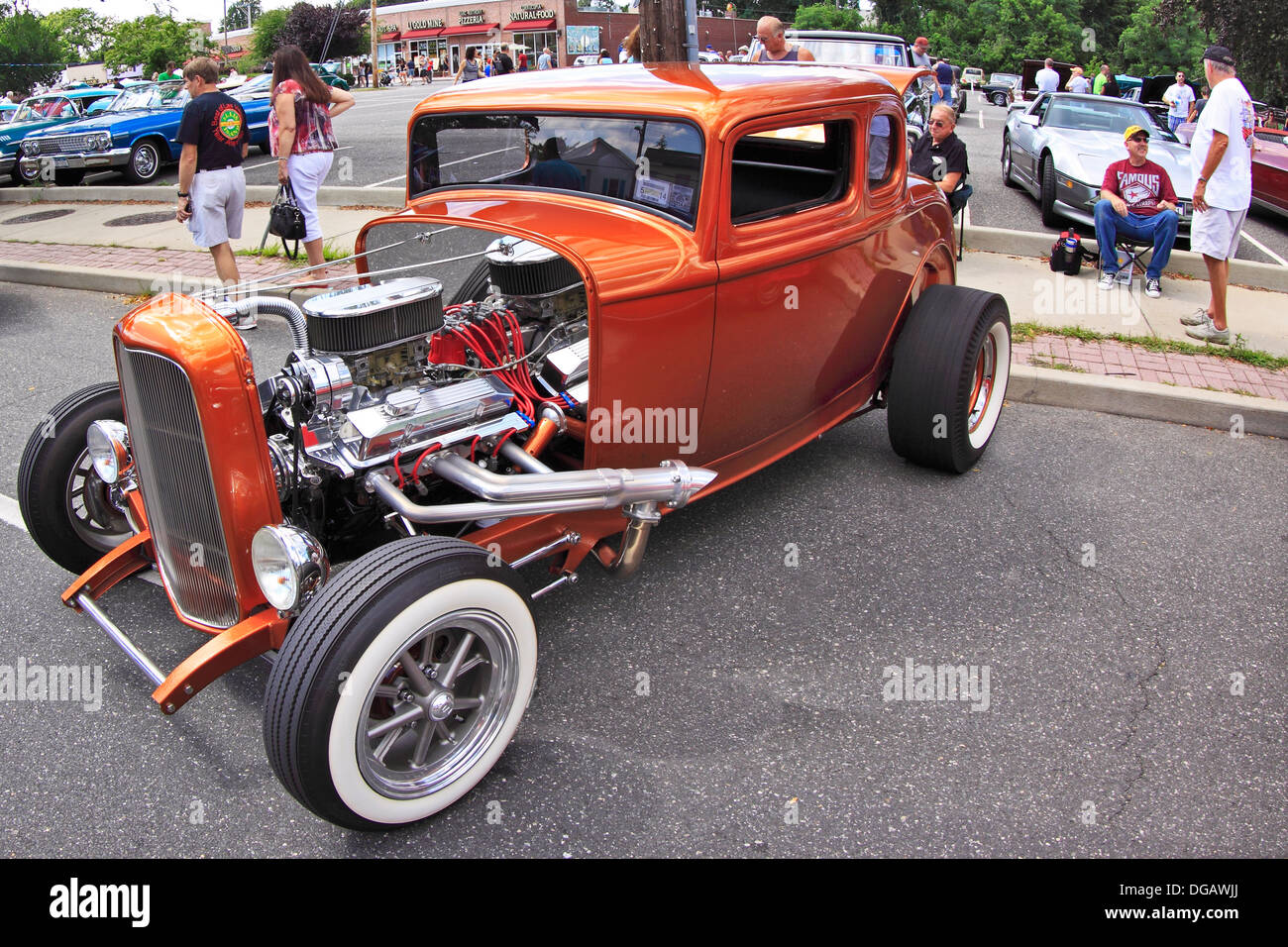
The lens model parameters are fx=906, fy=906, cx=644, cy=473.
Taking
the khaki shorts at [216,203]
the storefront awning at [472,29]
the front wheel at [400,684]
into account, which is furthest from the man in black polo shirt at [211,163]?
the storefront awning at [472,29]

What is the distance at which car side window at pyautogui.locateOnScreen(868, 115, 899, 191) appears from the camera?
154 inches

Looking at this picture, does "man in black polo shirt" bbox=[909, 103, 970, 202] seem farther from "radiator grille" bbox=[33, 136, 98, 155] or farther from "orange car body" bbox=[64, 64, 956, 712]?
"radiator grille" bbox=[33, 136, 98, 155]

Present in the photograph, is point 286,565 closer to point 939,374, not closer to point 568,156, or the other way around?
point 568,156

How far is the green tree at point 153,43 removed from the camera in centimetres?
3259

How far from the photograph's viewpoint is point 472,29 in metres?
59.1

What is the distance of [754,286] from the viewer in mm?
3293

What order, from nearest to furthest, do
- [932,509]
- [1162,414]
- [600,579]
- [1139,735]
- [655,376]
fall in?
1. [1139,735]
2. [655,376]
3. [600,579]
4. [932,509]
5. [1162,414]

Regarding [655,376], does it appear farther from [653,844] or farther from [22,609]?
[22,609]

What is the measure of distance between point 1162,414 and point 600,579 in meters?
3.60

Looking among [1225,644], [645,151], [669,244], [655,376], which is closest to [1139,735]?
[1225,644]

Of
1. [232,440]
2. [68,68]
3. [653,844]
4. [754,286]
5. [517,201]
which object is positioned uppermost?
[68,68]

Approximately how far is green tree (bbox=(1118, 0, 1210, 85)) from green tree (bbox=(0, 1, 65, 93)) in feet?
144

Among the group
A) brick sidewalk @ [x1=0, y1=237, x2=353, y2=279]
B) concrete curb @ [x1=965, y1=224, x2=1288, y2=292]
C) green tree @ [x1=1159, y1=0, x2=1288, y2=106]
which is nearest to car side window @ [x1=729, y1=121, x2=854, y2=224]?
brick sidewalk @ [x1=0, y1=237, x2=353, y2=279]

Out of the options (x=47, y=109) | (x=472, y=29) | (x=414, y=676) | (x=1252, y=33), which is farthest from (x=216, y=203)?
(x=472, y=29)
